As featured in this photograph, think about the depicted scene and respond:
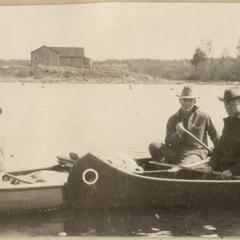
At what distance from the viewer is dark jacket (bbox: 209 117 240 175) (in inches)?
56.3

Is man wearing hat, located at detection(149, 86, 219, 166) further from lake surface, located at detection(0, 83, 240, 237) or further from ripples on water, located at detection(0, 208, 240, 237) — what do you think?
ripples on water, located at detection(0, 208, 240, 237)

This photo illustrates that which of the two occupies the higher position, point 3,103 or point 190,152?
point 3,103

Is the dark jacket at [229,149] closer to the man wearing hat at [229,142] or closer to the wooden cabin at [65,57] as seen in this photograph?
the man wearing hat at [229,142]

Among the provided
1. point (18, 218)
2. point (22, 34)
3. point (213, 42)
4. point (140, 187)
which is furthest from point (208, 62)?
point (18, 218)

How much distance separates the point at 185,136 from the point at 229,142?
12 centimetres

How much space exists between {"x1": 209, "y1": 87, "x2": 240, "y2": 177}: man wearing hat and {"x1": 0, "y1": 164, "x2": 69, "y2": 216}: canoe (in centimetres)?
40

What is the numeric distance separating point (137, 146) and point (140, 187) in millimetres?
107

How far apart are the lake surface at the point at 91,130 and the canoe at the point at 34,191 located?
22mm

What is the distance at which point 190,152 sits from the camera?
1.47 metres

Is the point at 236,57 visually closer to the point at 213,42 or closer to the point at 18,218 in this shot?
the point at 213,42

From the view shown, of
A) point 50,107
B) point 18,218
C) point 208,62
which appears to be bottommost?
point 18,218

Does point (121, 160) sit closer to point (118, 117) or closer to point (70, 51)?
point (118, 117)

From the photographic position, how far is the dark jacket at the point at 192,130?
4.78 feet

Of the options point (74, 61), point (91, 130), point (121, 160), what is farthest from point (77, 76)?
point (121, 160)
